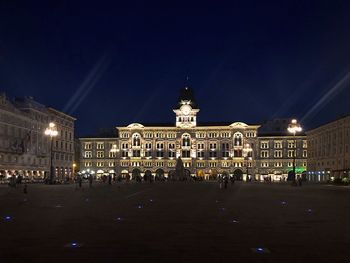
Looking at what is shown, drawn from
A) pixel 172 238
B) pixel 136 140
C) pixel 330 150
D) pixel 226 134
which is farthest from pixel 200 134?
pixel 172 238

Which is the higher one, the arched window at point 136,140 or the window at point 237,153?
the arched window at point 136,140

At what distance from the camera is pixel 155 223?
18062 millimetres

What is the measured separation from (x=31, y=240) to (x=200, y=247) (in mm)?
4805

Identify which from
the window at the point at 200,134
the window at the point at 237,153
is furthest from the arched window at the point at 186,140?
the window at the point at 237,153

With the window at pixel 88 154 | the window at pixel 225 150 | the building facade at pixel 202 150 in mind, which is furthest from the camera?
the window at pixel 88 154

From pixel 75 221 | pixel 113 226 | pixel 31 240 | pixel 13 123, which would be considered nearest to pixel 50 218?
pixel 75 221

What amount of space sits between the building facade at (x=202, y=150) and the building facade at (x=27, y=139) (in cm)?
3566

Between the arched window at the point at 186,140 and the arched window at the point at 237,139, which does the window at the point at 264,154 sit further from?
the arched window at the point at 186,140

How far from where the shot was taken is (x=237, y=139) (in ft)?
527

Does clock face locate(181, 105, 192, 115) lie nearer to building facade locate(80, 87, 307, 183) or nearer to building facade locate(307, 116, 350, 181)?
building facade locate(80, 87, 307, 183)

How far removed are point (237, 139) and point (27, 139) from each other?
7831 centimetres

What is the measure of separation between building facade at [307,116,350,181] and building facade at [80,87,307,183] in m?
21.2

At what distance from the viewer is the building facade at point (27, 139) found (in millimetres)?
91938

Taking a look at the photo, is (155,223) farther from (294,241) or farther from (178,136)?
(178,136)
